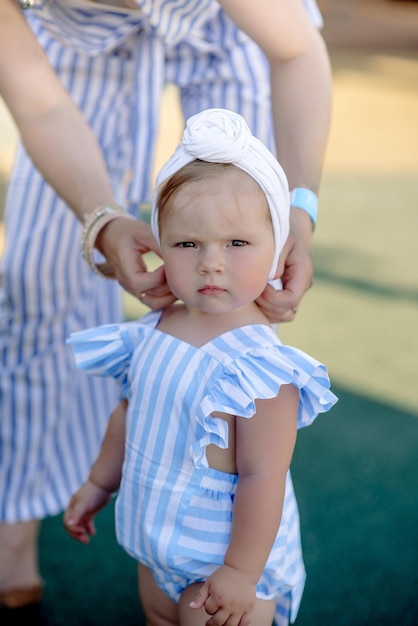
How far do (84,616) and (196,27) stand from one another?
1.38m

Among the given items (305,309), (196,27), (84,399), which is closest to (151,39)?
(196,27)

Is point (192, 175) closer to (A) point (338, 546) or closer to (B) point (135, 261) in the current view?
(B) point (135, 261)

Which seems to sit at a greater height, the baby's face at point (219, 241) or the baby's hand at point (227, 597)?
the baby's face at point (219, 241)

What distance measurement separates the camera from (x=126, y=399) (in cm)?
171

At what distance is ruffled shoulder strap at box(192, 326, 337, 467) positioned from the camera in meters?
1.42

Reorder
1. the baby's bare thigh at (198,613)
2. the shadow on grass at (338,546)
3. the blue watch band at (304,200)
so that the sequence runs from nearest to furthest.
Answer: the baby's bare thigh at (198,613) < the blue watch band at (304,200) < the shadow on grass at (338,546)

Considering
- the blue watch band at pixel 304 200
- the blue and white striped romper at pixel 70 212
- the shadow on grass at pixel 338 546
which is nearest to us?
the blue watch band at pixel 304 200

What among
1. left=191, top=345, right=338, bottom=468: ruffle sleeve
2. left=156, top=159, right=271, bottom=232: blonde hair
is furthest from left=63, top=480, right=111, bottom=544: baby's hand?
left=156, top=159, right=271, bottom=232: blonde hair

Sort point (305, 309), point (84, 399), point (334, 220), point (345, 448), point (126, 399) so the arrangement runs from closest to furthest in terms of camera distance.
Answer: point (126, 399), point (84, 399), point (345, 448), point (305, 309), point (334, 220)

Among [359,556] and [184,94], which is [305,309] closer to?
[359,556]

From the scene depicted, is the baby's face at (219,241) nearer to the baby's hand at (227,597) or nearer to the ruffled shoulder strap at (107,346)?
the ruffled shoulder strap at (107,346)

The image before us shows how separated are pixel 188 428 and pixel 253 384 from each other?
15cm

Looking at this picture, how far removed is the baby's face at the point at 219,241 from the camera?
1444mm

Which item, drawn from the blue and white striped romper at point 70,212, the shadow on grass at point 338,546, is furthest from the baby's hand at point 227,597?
the blue and white striped romper at point 70,212
